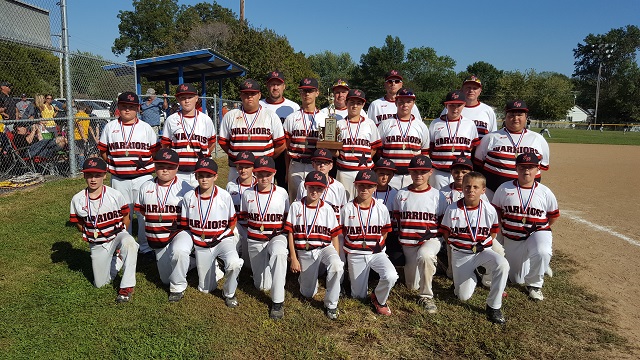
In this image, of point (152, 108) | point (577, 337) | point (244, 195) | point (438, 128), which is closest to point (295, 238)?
point (244, 195)

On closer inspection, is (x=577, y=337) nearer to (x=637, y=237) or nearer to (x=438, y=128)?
(x=438, y=128)

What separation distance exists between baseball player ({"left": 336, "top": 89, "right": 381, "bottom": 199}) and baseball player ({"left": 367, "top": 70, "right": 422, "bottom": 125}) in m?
1.06

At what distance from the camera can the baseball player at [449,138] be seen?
5.73 meters

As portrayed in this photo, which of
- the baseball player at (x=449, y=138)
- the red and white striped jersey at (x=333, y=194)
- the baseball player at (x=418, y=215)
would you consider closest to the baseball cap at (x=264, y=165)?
the red and white striped jersey at (x=333, y=194)

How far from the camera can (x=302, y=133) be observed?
589cm

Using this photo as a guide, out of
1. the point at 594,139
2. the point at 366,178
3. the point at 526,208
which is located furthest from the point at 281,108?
the point at 594,139

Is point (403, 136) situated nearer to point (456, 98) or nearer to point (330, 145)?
point (456, 98)

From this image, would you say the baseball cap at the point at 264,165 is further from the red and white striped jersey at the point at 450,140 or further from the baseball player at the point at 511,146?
the baseball player at the point at 511,146

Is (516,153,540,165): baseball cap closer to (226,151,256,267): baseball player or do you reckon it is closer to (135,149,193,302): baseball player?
(226,151,256,267): baseball player

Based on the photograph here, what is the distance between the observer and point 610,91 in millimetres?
78375

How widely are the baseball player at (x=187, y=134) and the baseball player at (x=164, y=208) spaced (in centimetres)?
59

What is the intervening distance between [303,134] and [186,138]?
1.58 m

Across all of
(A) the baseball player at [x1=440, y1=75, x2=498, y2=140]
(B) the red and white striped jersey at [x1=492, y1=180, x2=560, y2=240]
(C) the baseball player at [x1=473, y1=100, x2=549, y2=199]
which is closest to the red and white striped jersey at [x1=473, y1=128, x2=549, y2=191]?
(C) the baseball player at [x1=473, y1=100, x2=549, y2=199]

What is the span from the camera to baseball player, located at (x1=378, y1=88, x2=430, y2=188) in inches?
227
